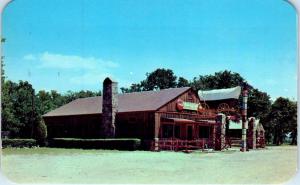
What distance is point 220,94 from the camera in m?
22.6

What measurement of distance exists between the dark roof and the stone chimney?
0.94 ft

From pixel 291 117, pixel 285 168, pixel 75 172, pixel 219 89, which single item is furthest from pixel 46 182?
pixel 219 89

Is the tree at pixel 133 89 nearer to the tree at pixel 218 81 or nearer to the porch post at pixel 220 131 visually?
the tree at pixel 218 81

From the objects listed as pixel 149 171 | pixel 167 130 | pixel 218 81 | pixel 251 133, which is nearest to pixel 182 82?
pixel 218 81

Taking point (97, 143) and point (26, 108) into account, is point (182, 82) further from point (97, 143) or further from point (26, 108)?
point (26, 108)

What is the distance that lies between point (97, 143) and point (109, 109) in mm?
2227

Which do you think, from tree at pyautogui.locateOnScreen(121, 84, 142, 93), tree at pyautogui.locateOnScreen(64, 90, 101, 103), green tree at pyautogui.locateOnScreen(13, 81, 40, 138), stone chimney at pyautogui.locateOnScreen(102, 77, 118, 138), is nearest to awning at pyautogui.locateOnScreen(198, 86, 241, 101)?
tree at pyautogui.locateOnScreen(121, 84, 142, 93)

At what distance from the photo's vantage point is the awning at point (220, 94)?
22.0 meters

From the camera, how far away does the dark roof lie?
23.7 meters

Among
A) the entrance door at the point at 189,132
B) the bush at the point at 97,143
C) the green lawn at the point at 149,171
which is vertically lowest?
the green lawn at the point at 149,171

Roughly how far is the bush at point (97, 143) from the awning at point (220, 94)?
3635 mm

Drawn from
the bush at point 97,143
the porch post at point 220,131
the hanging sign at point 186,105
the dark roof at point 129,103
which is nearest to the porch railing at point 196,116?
the hanging sign at point 186,105

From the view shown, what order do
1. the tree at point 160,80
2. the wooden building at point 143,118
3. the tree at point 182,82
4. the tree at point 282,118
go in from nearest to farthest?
the tree at point 282,118, the tree at point 160,80, the tree at point 182,82, the wooden building at point 143,118

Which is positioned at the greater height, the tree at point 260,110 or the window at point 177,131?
the tree at point 260,110
